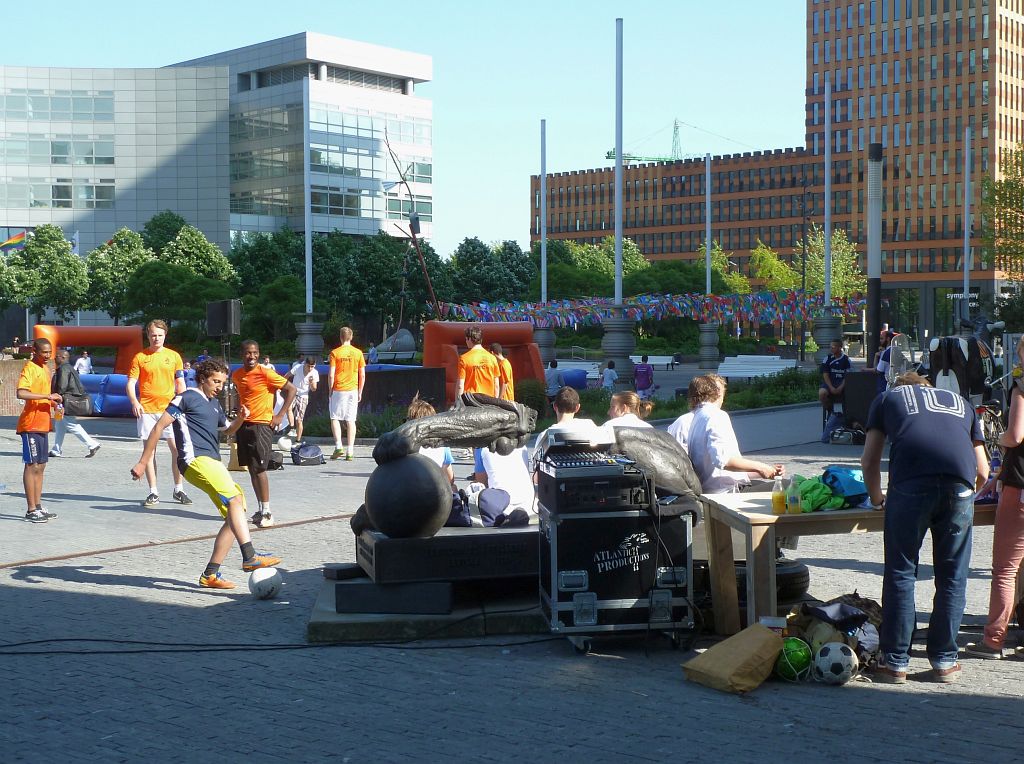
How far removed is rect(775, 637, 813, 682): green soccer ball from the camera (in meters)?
6.43

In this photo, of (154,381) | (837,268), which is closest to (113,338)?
(154,381)

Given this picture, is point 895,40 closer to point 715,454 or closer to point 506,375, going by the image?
point 506,375

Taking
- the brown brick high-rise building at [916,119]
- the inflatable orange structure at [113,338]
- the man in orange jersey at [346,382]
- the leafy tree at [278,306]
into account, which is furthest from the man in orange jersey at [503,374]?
the brown brick high-rise building at [916,119]

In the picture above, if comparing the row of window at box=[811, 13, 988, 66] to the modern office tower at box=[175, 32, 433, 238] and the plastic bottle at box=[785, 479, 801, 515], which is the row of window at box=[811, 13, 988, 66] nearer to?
the modern office tower at box=[175, 32, 433, 238]

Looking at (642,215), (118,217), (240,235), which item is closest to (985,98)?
(642,215)

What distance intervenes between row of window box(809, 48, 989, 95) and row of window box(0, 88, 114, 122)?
67.5 meters

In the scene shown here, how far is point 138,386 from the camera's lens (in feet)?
47.6

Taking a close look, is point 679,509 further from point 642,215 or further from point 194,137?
point 642,215

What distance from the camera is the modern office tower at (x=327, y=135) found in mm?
101312

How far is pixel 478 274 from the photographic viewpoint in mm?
86188

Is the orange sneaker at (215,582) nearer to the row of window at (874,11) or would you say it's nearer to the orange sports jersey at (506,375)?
the orange sports jersey at (506,375)

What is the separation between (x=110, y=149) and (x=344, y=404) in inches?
3695

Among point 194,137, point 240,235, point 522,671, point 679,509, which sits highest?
point 194,137

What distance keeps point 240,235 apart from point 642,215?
7485 centimetres
